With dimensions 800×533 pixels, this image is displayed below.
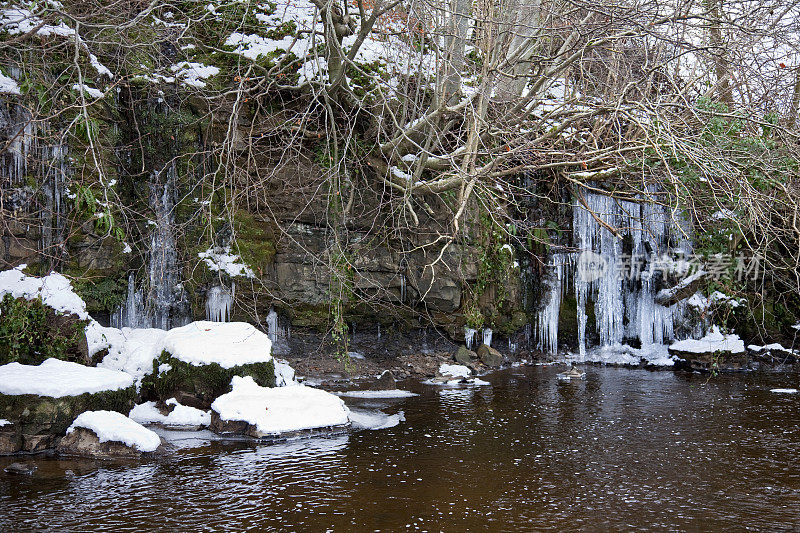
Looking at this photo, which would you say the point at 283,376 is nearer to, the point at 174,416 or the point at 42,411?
the point at 174,416

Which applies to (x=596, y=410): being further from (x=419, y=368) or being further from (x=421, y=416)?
(x=419, y=368)

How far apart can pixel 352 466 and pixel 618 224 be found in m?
10.00

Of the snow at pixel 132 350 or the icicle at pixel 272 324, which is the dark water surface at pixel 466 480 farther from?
the icicle at pixel 272 324

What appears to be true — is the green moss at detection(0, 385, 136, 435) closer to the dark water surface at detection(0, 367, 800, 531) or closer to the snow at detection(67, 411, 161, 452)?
the snow at detection(67, 411, 161, 452)

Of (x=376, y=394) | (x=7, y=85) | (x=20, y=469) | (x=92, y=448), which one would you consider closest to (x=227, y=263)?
(x=376, y=394)

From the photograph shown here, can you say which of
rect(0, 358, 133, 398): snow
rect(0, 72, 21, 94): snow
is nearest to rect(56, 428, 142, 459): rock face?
rect(0, 358, 133, 398): snow

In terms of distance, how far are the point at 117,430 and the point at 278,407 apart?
1629 millimetres

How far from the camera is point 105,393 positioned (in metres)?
6.39

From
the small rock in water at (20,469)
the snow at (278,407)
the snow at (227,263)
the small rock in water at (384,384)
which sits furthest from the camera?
the snow at (227,263)

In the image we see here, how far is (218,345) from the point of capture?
7520 mm

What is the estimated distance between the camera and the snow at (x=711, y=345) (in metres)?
11.4

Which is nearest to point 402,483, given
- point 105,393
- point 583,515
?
point 583,515

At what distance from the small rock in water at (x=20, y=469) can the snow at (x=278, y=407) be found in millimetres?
1830

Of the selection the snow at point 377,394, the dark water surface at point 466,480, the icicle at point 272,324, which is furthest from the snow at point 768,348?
the icicle at point 272,324
